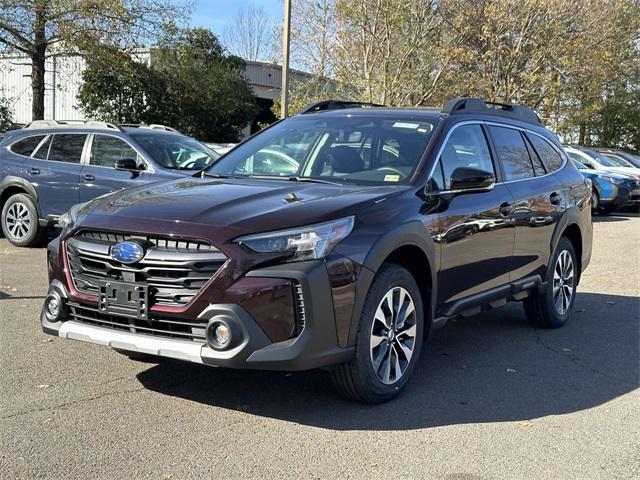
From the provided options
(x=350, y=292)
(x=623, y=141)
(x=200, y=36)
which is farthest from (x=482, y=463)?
(x=623, y=141)

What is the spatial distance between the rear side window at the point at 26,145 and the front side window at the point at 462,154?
7449mm

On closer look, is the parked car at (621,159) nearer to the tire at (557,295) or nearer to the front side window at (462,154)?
the tire at (557,295)

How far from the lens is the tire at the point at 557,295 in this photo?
265 inches

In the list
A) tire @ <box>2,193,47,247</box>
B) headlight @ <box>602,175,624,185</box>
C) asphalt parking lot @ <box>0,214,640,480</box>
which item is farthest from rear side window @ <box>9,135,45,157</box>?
headlight @ <box>602,175,624,185</box>

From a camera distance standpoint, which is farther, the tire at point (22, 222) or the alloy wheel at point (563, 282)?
the tire at point (22, 222)

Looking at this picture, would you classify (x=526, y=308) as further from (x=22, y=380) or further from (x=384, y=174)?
(x=22, y=380)

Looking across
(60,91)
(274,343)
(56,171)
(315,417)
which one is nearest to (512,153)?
(315,417)

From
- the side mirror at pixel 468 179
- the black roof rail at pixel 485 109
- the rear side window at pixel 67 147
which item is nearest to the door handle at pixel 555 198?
the black roof rail at pixel 485 109

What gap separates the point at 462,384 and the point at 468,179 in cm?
139

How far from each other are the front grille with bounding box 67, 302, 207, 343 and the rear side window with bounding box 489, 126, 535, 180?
3.11 meters

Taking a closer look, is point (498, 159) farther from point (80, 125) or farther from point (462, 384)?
point (80, 125)

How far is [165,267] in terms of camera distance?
402 cm

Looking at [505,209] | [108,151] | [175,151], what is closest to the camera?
[505,209]

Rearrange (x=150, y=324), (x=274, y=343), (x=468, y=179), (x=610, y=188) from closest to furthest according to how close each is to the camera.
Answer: (x=274, y=343) < (x=150, y=324) < (x=468, y=179) < (x=610, y=188)
